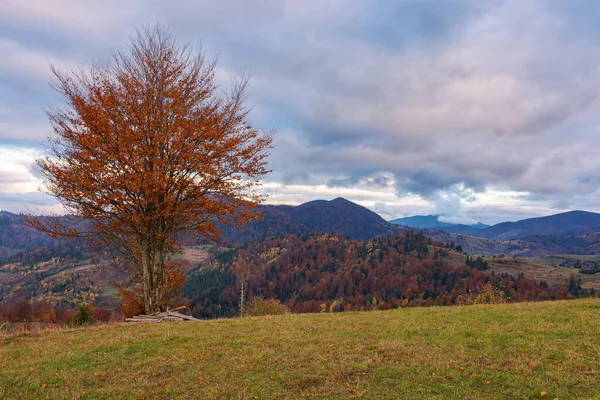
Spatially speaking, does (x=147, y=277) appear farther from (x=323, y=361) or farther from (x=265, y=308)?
(x=265, y=308)

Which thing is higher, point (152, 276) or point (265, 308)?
point (152, 276)

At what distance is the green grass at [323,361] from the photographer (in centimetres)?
897

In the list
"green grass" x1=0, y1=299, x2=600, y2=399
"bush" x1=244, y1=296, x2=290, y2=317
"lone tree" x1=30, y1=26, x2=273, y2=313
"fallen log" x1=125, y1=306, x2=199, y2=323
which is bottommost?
"bush" x1=244, y1=296, x2=290, y2=317

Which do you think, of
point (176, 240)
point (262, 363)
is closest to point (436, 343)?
point (262, 363)

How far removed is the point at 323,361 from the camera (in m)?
11.2

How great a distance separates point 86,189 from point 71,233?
3.14 m

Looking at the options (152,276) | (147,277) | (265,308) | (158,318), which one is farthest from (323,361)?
(265,308)

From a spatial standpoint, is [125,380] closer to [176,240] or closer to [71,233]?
[71,233]

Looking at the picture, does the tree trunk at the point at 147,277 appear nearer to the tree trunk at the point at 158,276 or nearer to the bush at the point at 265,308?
the tree trunk at the point at 158,276

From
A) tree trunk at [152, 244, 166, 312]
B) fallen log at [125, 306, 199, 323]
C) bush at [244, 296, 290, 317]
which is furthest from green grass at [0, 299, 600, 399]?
bush at [244, 296, 290, 317]

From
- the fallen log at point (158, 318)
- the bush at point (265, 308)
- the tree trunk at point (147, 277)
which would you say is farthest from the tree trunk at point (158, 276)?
the bush at point (265, 308)

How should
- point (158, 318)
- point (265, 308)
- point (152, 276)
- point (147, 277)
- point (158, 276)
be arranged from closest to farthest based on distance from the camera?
point (158, 318) < point (147, 277) < point (152, 276) < point (158, 276) < point (265, 308)

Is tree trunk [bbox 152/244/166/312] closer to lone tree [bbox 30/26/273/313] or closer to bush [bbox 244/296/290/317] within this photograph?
lone tree [bbox 30/26/273/313]

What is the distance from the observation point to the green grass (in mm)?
8969
